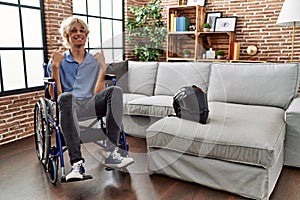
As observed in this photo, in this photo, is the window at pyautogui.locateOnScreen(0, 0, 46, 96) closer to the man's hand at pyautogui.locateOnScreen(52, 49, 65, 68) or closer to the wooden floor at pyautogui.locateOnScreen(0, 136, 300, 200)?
the wooden floor at pyautogui.locateOnScreen(0, 136, 300, 200)

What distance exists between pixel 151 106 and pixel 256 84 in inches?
42.8

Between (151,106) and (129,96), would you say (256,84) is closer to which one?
(151,106)

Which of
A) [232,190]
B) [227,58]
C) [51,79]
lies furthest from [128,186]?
[227,58]

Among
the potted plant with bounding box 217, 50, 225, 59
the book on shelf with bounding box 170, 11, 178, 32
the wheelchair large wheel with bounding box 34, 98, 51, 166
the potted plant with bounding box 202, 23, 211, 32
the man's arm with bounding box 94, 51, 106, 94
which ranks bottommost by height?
the wheelchair large wheel with bounding box 34, 98, 51, 166

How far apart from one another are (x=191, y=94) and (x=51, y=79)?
3.63 feet

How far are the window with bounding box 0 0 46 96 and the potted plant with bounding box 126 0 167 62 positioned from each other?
1800 mm

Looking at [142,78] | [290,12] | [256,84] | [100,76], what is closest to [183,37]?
[142,78]

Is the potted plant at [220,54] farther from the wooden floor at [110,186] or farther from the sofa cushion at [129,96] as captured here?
the wooden floor at [110,186]

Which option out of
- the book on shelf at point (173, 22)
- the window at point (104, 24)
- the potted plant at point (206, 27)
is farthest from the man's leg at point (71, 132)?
the book on shelf at point (173, 22)

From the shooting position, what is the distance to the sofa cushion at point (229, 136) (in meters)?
1.76

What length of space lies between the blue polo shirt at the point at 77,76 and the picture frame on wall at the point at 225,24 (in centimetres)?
280

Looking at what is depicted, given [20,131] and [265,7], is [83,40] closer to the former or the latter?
[20,131]

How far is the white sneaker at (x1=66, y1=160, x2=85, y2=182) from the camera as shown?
1.86 meters

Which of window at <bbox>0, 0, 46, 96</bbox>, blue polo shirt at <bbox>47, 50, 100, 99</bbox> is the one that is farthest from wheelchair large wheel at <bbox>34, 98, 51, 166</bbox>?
window at <bbox>0, 0, 46, 96</bbox>
